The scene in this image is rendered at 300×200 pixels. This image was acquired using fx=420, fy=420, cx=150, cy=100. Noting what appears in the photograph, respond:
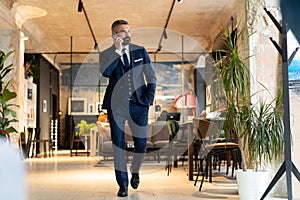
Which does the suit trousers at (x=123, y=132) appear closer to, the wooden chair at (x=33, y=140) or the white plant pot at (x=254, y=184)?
the white plant pot at (x=254, y=184)

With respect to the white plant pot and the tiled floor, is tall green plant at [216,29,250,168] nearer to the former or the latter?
the white plant pot

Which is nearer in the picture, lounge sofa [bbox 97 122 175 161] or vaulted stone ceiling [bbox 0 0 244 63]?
lounge sofa [bbox 97 122 175 161]

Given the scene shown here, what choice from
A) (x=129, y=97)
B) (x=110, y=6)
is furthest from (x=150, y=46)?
(x=129, y=97)

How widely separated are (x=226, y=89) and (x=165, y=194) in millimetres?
1228

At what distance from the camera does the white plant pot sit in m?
3.04

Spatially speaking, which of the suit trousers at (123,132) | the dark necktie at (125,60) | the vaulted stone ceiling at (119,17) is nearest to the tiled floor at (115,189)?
the suit trousers at (123,132)

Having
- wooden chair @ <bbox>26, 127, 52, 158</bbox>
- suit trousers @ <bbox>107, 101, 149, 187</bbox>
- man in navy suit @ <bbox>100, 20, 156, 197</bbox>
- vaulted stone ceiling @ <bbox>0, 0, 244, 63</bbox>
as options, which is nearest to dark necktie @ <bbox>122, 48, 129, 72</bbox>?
man in navy suit @ <bbox>100, 20, 156, 197</bbox>

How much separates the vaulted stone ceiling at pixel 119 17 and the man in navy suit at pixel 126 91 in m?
4.98

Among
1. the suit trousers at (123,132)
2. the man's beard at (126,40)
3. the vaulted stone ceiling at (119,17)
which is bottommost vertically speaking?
the suit trousers at (123,132)

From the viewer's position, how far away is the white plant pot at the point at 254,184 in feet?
9.98

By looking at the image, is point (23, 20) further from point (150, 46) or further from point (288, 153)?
point (288, 153)

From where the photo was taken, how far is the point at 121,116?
12.1 ft

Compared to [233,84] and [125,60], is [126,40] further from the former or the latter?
[233,84]

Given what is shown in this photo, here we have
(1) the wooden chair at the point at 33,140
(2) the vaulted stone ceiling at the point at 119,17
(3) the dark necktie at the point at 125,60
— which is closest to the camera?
(3) the dark necktie at the point at 125,60
